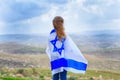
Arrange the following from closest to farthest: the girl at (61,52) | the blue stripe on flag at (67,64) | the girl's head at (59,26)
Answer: the girl's head at (59,26) → the girl at (61,52) → the blue stripe on flag at (67,64)

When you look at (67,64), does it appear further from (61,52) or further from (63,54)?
(61,52)

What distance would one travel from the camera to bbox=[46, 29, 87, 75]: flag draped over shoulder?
1560cm

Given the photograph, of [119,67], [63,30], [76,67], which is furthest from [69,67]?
[119,67]

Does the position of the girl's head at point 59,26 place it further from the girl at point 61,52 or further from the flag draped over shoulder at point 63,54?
the flag draped over shoulder at point 63,54

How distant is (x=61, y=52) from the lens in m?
15.6

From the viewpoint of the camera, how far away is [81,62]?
16125 mm

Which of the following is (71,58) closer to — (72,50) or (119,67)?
(72,50)

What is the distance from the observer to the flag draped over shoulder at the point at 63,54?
15602mm

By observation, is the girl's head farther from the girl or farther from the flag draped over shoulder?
the flag draped over shoulder

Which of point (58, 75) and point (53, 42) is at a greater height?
point (53, 42)

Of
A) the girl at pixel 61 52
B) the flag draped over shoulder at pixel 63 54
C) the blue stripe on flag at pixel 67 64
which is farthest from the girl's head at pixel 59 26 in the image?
the blue stripe on flag at pixel 67 64

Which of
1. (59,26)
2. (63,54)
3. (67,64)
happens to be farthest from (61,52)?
(59,26)

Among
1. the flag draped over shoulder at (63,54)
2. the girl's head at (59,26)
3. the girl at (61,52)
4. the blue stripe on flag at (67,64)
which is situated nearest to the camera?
the girl's head at (59,26)

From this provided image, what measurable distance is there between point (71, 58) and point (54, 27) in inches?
53.6
